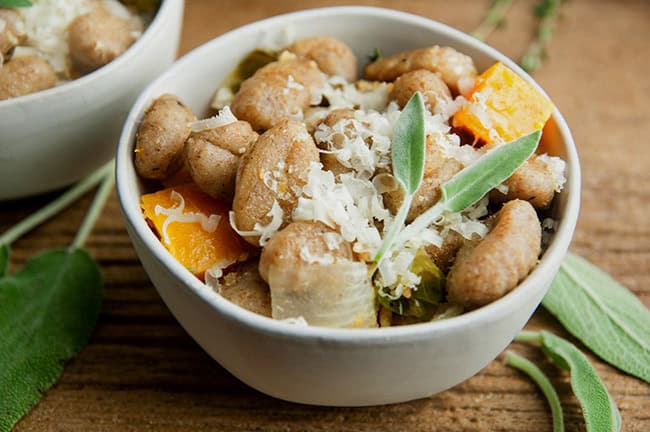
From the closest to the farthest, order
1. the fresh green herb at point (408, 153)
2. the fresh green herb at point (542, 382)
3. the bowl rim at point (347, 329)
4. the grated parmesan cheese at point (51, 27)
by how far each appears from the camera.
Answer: the bowl rim at point (347, 329) → the fresh green herb at point (408, 153) → the fresh green herb at point (542, 382) → the grated parmesan cheese at point (51, 27)

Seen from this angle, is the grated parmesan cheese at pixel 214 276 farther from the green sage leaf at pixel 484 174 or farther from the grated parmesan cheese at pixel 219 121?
the green sage leaf at pixel 484 174

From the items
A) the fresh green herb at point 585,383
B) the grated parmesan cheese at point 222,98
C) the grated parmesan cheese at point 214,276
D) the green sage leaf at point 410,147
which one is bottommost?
the fresh green herb at point 585,383

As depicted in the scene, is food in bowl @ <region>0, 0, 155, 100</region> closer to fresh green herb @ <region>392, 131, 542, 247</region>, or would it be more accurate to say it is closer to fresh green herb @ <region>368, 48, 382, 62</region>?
fresh green herb @ <region>368, 48, 382, 62</region>

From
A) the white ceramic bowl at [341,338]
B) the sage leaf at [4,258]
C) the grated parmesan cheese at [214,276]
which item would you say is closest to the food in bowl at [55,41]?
the white ceramic bowl at [341,338]

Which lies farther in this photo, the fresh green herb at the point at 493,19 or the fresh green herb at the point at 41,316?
the fresh green herb at the point at 493,19

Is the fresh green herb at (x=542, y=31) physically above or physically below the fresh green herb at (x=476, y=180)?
below

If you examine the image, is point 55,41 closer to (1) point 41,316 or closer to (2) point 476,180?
(1) point 41,316

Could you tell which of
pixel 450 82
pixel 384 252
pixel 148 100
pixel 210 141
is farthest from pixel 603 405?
pixel 148 100
